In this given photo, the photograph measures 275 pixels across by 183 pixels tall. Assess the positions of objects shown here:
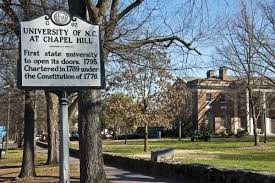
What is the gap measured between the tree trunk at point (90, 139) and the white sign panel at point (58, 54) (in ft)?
14.0

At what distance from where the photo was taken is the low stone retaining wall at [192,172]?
12.5 meters

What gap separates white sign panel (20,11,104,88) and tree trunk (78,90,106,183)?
14.0 ft

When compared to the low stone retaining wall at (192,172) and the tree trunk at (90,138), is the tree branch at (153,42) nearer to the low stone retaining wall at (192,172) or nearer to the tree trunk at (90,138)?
the tree trunk at (90,138)

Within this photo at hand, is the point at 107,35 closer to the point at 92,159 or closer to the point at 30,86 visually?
the point at 92,159

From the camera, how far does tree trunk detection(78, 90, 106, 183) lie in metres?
13.3

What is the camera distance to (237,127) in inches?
3467

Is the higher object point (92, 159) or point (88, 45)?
point (88, 45)

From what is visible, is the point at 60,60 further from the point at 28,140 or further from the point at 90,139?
the point at 28,140

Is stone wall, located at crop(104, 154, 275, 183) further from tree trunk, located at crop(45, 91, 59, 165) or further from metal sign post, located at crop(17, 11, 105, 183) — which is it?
tree trunk, located at crop(45, 91, 59, 165)

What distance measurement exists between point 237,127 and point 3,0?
73.3 meters

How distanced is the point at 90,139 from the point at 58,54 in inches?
182

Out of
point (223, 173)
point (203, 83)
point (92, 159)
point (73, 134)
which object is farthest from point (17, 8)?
point (73, 134)

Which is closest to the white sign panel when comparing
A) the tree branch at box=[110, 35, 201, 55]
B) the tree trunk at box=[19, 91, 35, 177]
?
the tree branch at box=[110, 35, 201, 55]

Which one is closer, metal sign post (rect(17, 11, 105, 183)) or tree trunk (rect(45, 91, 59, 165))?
metal sign post (rect(17, 11, 105, 183))
